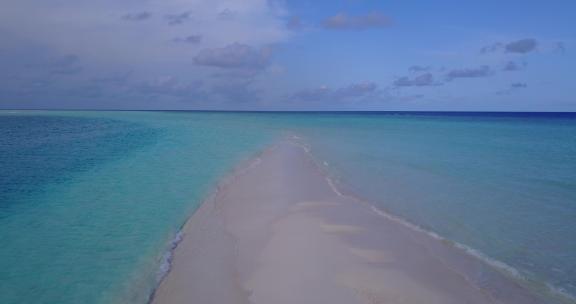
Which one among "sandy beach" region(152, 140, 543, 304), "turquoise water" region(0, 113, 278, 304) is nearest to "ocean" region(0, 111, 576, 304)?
"turquoise water" region(0, 113, 278, 304)

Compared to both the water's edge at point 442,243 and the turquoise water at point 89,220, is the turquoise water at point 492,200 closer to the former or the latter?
the water's edge at point 442,243

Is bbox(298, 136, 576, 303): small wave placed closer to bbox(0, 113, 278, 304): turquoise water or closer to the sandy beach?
the sandy beach

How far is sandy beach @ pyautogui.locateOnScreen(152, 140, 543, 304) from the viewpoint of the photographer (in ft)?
21.3

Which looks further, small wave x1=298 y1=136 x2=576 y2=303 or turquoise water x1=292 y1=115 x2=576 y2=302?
turquoise water x1=292 y1=115 x2=576 y2=302

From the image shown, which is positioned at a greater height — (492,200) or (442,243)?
(492,200)

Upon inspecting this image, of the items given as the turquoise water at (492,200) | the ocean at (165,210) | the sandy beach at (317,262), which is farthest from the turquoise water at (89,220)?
the turquoise water at (492,200)

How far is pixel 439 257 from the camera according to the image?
8.07 m

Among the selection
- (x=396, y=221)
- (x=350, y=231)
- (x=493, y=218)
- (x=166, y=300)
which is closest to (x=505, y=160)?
(x=493, y=218)

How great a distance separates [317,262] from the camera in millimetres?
7676

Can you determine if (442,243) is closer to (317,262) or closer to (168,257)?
(317,262)

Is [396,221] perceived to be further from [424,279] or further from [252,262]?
[252,262]

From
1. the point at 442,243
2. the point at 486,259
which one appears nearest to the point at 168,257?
the point at 442,243

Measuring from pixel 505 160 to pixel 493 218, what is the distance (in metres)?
13.5

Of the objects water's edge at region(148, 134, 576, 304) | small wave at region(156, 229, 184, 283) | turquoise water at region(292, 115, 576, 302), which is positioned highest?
turquoise water at region(292, 115, 576, 302)
